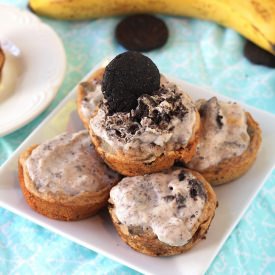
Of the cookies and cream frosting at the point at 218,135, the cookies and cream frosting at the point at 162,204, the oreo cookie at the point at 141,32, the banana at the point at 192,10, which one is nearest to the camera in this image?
the cookies and cream frosting at the point at 162,204

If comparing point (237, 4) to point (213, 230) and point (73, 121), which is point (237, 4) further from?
point (213, 230)

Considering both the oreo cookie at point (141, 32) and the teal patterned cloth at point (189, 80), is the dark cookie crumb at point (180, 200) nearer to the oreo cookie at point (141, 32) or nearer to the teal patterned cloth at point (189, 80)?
the teal patterned cloth at point (189, 80)

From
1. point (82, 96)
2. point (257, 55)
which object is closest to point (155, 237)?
point (82, 96)

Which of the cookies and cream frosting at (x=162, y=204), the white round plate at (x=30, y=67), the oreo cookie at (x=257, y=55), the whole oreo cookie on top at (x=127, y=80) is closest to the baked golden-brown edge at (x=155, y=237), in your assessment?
the cookies and cream frosting at (x=162, y=204)

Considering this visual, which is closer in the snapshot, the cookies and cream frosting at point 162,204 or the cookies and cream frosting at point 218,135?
the cookies and cream frosting at point 162,204

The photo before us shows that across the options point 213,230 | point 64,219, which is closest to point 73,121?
point 64,219

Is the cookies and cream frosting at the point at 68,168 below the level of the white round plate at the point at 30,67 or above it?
above

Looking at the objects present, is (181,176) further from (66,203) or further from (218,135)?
(66,203)

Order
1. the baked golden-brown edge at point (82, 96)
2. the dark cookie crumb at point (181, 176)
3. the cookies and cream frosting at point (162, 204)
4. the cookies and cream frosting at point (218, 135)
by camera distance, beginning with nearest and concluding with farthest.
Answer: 1. the cookies and cream frosting at point (162, 204)
2. the dark cookie crumb at point (181, 176)
3. the cookies and cream frosting at point (218, 135)
4. the baked golden-brown edge at point (82, 96)
